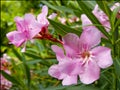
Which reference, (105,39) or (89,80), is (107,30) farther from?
(89,80)

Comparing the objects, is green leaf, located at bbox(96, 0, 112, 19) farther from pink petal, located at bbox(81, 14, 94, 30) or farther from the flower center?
the flower center

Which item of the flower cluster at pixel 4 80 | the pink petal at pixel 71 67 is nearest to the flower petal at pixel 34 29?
the pink petal at pixel 71 67

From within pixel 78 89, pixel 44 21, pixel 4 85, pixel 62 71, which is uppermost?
pixel 44 21

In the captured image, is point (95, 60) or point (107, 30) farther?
point (107, 30)

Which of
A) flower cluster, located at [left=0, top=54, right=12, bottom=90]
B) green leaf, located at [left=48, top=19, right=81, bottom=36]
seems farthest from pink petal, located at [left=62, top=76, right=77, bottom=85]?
flower cluster, located at [left=0, top=54, right=12, bottom=90]

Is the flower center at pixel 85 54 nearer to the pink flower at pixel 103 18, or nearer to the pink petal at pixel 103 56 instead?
the pink petal at pixel 103 56

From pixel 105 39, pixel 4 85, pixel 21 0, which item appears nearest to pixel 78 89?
pixel 105 39
